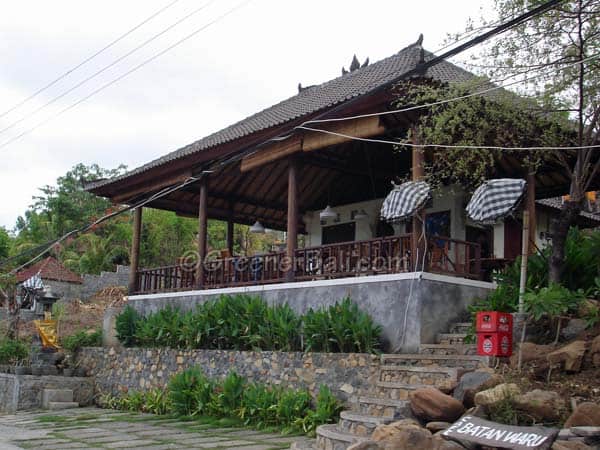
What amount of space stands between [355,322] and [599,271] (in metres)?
3.50

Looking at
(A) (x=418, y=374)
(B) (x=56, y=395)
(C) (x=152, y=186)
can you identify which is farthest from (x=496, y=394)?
(C) (x=152, y=186)

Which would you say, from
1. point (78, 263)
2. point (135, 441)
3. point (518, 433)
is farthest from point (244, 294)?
point (78, 263)

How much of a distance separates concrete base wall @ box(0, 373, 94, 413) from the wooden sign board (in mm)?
10900

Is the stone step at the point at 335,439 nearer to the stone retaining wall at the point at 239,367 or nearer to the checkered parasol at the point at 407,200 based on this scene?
the stone retaining wall at the point at 239,367

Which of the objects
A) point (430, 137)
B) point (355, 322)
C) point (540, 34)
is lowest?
point (355, 322)

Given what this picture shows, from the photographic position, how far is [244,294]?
13344mm

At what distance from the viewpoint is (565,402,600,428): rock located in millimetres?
6223

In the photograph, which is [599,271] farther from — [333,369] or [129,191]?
[129,191]

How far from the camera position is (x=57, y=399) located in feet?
49.9

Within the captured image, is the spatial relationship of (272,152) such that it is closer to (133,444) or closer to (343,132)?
(343,132)

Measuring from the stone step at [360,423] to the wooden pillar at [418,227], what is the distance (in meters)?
3.17

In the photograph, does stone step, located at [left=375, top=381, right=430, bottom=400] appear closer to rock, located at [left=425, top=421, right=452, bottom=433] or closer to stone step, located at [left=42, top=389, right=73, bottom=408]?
rock, located at [left=425, top=421, right=452, bottom=433]

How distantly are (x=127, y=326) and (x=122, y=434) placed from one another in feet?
17.2

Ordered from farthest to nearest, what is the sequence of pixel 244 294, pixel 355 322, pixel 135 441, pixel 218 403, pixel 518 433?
pixel 244 294
pixel 218 403
pixel 355 322
pixel 135 441
pixel 518 433
